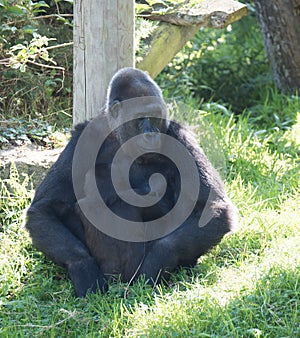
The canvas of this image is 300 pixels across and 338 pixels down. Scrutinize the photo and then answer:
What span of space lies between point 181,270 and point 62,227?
78cm

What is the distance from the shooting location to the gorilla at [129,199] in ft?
14.1

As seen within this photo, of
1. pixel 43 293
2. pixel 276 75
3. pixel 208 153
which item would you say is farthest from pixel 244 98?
pixel 43 293

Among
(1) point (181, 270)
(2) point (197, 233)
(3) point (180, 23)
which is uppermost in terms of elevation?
(3) point (180, 23)

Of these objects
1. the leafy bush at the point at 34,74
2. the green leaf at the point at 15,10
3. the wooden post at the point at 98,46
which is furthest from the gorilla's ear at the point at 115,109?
the green leaf at the point at 15,10

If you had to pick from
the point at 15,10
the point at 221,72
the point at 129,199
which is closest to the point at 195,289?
the point at 129,199

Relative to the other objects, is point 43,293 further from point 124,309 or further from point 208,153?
point 208,153

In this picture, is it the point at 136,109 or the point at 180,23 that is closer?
the point at 136,109

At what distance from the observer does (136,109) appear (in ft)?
14.4

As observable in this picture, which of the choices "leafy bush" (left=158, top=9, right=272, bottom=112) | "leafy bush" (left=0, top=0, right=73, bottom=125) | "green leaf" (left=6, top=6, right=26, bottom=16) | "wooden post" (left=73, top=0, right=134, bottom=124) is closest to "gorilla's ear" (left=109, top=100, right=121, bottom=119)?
"wooden post" (left=73, top=0, right=134, bottom=124)

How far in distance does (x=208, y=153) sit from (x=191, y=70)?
2.83 meters

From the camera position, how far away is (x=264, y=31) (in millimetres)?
7902

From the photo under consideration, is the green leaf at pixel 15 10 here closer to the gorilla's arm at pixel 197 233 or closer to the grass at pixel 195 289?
the grass at pixel 195 289

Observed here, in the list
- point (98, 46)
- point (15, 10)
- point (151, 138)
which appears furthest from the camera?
point (15, 10)

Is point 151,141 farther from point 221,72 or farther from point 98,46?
point 221,72
